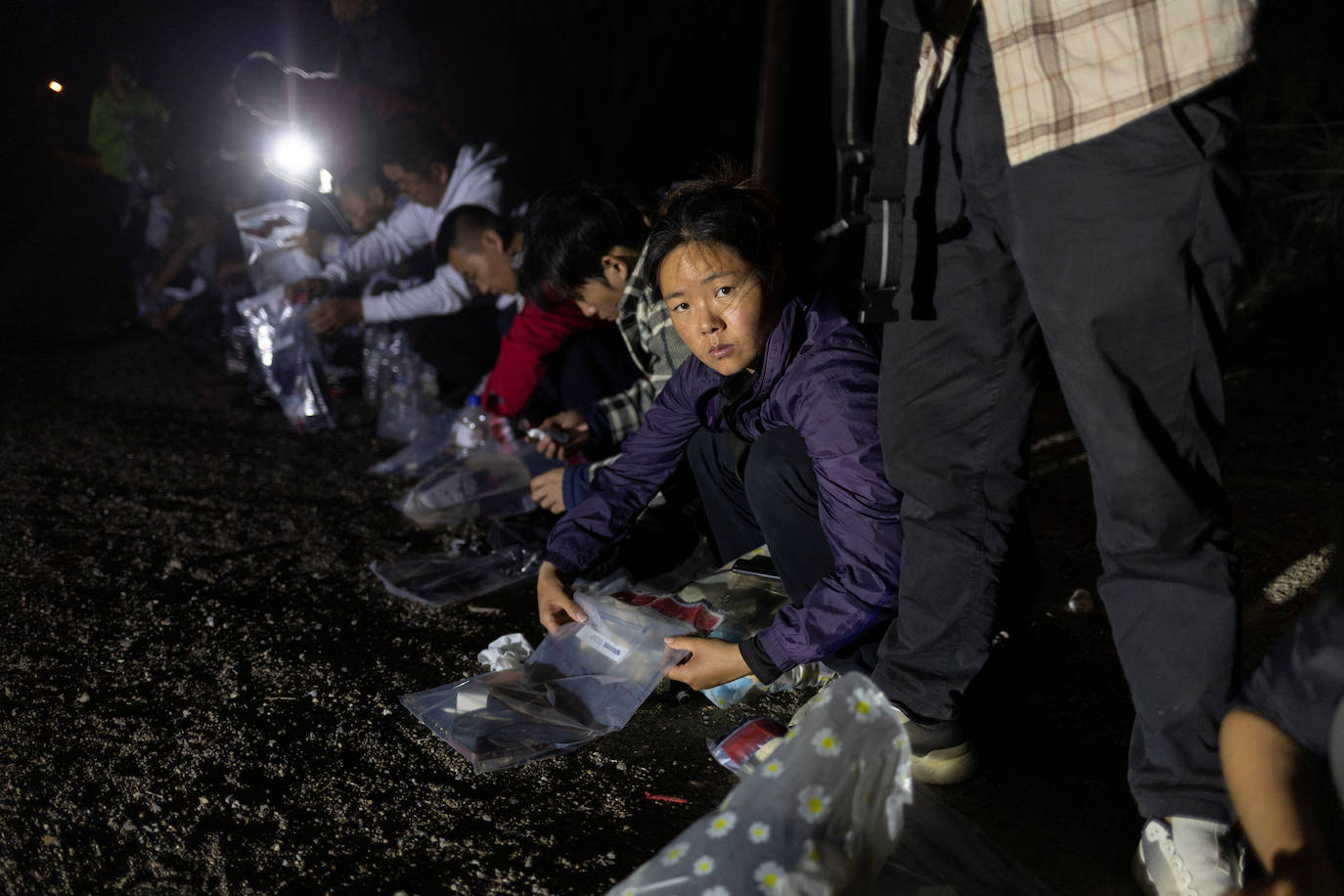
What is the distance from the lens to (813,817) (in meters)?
1.11

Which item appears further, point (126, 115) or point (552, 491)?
point (126, 115)

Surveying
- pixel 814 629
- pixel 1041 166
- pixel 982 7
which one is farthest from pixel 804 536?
pixel 982 7

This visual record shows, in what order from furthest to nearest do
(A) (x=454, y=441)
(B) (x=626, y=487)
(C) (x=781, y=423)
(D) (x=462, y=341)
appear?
(D) (x=462, y=341)
(A) (x=454, y=441)
(B) (x=626, y=487)
(C) (x=781, y=423)

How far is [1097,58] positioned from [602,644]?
1.34m

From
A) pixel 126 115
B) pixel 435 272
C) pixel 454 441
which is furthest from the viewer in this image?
pixel 126 115

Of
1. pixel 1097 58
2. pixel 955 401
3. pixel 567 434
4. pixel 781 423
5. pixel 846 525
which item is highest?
pixel 1097 58

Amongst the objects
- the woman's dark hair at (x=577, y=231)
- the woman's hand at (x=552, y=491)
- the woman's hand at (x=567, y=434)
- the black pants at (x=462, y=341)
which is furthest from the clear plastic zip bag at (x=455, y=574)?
the black pants at (x=462, y=341)

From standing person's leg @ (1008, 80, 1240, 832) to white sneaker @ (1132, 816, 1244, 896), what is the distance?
0.02 meters

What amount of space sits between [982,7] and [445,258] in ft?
9.50

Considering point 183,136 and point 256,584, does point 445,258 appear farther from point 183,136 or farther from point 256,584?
point 183,136

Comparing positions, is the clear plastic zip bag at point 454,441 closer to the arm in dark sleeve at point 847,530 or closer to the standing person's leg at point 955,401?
the arm in dark sleeve at point 847,530

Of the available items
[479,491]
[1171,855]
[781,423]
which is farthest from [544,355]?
[1171,855]

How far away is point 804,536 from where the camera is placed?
185 cm

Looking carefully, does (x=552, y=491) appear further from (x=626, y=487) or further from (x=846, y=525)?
(x=846, y=525)
